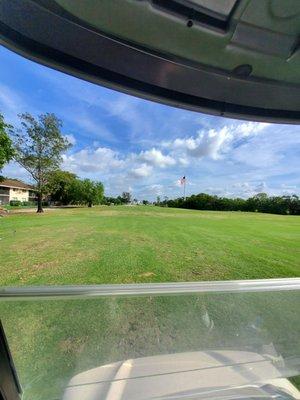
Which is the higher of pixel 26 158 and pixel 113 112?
pixel 26 158

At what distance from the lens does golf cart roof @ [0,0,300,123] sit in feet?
2.70

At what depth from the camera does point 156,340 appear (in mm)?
1569

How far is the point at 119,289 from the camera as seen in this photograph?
1264mm

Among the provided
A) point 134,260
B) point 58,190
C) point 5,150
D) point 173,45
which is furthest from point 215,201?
point 58,190

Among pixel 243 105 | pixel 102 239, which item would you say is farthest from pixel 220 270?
pixel 243 105

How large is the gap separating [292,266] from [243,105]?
6.41m

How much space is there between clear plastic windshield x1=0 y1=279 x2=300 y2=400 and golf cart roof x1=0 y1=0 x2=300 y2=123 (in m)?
0.73

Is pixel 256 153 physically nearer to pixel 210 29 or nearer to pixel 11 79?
pixel 210 29

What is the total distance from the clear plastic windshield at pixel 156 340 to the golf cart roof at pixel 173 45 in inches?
28.8

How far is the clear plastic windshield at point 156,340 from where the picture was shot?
3.84ft

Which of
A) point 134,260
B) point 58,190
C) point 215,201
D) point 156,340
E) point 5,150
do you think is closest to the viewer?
point 156,340

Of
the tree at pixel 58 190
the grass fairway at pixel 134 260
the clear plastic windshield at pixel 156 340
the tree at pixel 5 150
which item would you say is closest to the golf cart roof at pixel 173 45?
the clear plastic windshield at pixel 156 340

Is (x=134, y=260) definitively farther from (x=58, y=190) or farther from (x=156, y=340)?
(x=58, y=190)

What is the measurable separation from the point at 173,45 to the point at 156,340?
49.5 inches
